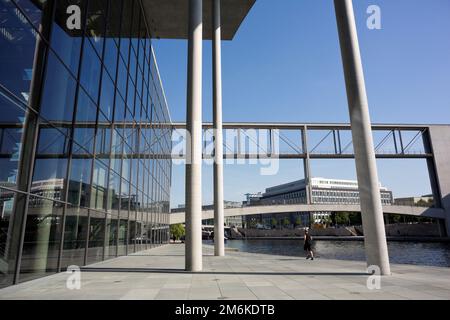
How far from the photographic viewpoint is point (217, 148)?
76.1 feet

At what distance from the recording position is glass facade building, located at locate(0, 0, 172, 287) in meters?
9.00

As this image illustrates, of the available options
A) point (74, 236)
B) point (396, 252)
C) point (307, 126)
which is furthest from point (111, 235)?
point (307, 126)

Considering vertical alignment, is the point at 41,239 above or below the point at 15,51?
below

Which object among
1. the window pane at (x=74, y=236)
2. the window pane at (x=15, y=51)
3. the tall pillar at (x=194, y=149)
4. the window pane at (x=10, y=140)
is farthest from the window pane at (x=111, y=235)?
the window pane at (x=15, y=51)

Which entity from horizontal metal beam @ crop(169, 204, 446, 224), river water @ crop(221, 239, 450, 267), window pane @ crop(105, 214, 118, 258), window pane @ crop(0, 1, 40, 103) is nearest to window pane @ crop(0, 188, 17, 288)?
window pane @ crop(0, 1, 40, 103)

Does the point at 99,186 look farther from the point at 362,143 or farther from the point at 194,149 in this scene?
the point at 362,143

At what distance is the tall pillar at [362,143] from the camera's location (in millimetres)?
11500

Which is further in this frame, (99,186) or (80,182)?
(99,186)

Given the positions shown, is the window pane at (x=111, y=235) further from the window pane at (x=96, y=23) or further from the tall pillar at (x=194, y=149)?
the window pane at (x=96, y=23)

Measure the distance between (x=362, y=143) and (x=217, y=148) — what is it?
12.6m

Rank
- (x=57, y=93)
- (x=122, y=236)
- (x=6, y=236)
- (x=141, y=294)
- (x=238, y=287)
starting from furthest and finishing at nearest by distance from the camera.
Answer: (x=122, y=236) → (x=57, y=93) → (x=238, y=287) → (x=6, y=236) → (x=141, y=294)

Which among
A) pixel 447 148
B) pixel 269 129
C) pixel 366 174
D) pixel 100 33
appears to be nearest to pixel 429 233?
pixel 447 148

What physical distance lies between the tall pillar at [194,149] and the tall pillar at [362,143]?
5.90 meters
